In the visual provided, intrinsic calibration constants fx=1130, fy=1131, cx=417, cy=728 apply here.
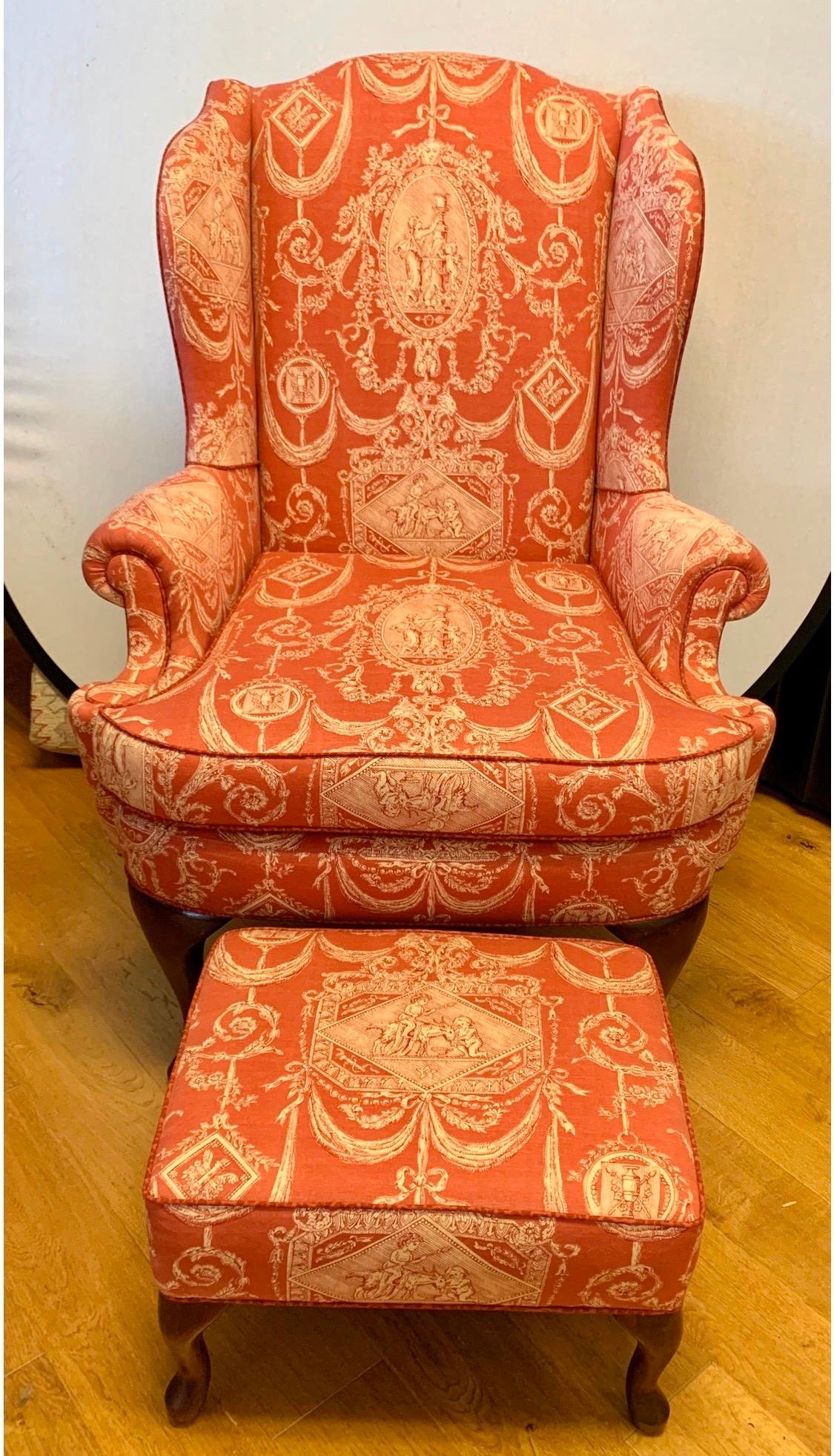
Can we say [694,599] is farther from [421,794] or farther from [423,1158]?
[423,1158]

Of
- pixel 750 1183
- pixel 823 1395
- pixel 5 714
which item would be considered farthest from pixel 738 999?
pixel 5 714

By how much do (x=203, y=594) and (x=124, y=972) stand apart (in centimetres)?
56

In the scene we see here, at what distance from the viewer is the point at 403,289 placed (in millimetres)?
1551

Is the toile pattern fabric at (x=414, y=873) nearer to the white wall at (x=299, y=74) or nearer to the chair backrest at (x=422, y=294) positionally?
the chair backrest at (x=422, y=294)

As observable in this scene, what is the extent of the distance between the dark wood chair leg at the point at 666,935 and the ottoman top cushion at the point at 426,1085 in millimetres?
158

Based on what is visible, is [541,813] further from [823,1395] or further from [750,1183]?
[823,1395]

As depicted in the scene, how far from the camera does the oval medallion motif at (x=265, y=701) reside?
120 cm

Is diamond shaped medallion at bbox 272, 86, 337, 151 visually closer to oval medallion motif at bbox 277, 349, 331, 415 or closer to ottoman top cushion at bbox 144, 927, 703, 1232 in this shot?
oval medallion motif at bbox 277, 349, 331, 415

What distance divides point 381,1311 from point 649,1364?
0.28 metres

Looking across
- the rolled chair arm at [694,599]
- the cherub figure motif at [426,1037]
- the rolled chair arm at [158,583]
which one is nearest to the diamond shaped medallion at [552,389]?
the rolled chair arm at [694,599]

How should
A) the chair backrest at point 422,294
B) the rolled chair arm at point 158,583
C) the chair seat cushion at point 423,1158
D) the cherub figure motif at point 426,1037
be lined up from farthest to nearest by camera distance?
the chair backrest at point 422,294, the rolled chair arm at point 158,583, the cherub figure motif at point 426,1037, the chair seat cushion at point 423,1158

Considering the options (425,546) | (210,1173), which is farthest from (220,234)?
(210,1173)

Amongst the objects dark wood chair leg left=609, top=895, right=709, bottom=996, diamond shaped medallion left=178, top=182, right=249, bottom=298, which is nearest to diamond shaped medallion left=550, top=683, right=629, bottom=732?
dark wood chair leg left=609, top=895, right=709, bottom=996

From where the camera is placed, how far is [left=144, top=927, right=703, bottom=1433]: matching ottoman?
2.88ft
